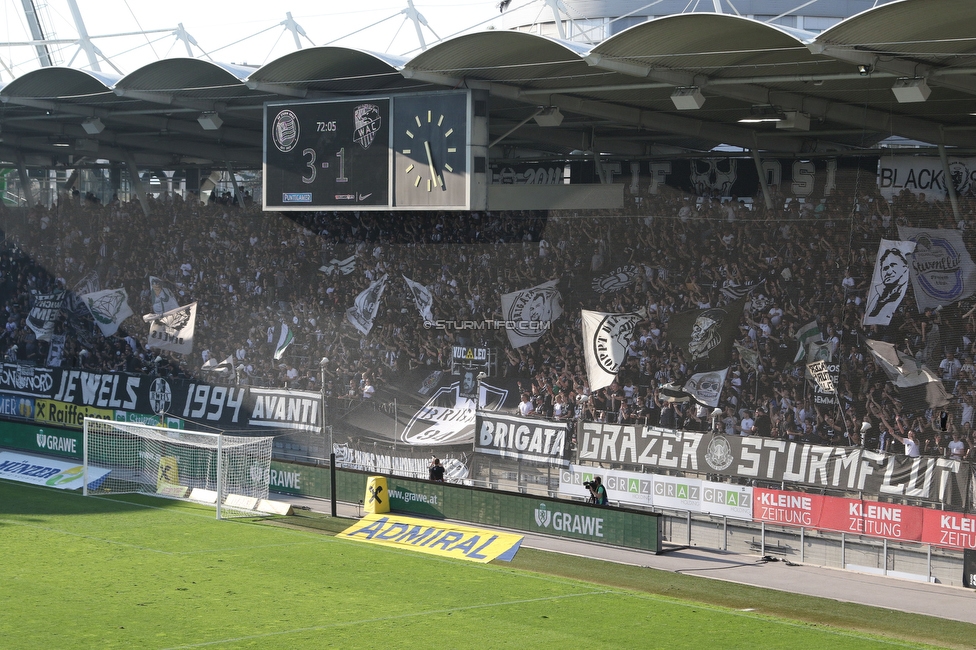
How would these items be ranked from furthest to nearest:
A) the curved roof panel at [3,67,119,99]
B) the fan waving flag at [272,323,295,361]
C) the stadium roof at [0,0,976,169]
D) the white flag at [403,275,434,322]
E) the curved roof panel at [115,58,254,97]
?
the fan waving flag at [272,323,295,361], the white flag at [403,275,434,322], the curved roof panel at [3,67,119,99], the curved roof panel at [115,58,254,97], the stadium roof at [0,0,976,169]

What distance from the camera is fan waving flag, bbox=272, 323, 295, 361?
27.2 meters

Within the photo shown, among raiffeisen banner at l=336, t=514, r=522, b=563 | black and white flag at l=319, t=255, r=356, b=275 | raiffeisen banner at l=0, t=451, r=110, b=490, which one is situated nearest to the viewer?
raiffeisen banner at l=336, t=514, r=522, b=563

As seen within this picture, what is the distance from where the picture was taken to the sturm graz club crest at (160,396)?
27.8 m

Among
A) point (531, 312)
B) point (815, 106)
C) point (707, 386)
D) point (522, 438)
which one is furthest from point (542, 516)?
point (815, 106)

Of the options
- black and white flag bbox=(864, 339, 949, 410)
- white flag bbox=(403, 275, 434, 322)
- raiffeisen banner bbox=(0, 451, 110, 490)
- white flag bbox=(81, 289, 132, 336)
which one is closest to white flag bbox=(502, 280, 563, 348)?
white flag bbox=(403, 275, 434, 322)

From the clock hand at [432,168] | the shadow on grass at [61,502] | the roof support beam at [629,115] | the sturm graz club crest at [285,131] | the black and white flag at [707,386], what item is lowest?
the shadow on grass at [61,502]

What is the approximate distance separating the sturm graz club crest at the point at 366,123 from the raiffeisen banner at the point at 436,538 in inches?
282

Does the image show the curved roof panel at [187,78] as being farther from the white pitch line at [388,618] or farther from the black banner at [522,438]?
the white pitch line at [388,618]

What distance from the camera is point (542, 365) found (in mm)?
23484

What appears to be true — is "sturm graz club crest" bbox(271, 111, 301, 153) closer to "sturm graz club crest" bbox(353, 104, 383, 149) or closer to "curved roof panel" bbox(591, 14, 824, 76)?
"sturm graz club crest" bbox(353, 104, 383, 149)

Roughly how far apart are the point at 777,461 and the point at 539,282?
7208mm

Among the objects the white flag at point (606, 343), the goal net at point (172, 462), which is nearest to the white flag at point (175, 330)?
the goal net at point (172, 462)

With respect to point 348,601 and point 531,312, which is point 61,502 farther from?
point 531,312

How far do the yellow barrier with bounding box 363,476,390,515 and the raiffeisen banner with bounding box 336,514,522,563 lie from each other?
Answer: 1.47 metres
